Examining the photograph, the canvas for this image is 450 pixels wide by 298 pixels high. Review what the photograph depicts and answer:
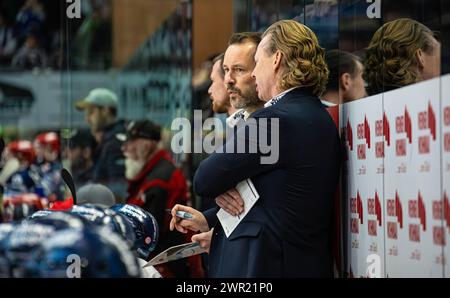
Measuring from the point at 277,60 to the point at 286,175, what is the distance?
43 centimetres

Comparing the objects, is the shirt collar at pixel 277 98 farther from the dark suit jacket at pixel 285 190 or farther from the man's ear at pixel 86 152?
the man's ear at pixel 86 152

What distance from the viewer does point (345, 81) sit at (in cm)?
349

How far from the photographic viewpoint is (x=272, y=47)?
3451 millimetres

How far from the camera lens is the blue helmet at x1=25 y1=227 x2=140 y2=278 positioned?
6.78 ft

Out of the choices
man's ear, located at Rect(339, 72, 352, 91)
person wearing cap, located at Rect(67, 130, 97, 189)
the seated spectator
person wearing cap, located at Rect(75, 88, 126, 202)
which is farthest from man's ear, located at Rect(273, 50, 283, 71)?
the seated spectator

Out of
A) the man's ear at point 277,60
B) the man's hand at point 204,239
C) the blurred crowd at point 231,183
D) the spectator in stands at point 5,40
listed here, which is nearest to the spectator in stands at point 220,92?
the blurred crowd at point 231,183

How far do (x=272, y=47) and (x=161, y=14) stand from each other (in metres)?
4.33

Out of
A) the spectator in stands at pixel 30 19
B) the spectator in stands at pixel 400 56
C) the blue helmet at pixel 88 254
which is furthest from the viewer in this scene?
the spectator in stands at pixel 30 19

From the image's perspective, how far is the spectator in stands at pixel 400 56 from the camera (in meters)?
2.72

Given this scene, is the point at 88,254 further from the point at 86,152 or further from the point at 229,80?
the point at 86,152

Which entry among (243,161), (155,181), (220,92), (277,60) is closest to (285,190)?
(243,161)

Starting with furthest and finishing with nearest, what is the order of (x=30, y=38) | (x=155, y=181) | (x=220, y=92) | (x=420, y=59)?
1. (x=30, y=38)
2. (x=155, y=181)
3. (x=220, y=92)
4. (x=420, y=59)

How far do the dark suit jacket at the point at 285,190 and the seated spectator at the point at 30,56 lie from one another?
12.2 meters
